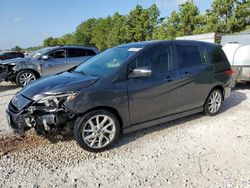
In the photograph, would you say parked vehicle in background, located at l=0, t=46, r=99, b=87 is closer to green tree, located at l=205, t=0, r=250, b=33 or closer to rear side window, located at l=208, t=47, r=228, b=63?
rear side window, located at l=208, t=47, r=228, b=63

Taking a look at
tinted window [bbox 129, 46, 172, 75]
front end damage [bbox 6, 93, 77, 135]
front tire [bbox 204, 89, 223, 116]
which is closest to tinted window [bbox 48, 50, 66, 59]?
tinted window [bbox 129, 46, 172, 75]

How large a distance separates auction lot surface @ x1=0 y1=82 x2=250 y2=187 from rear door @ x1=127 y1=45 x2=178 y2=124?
0.46m

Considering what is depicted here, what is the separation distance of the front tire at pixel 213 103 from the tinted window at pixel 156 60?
1471 millimetres

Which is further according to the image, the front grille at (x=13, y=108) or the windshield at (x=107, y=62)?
the windshield at (x=107, y=62)

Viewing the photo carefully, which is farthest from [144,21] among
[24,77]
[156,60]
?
[156,60]

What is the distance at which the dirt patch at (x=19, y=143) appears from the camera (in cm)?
419

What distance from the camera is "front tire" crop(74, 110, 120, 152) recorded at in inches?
152

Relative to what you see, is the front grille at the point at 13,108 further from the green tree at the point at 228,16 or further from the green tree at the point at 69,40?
the green tree at the point at 69,40

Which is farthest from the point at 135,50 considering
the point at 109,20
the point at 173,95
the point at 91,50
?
the point at 109,20

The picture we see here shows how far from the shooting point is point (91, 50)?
35.8ft

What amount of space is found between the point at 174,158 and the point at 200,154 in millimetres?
432

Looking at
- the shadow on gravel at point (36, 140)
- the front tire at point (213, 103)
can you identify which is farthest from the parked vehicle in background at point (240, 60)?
the shadow on gravel at point (36, 140)

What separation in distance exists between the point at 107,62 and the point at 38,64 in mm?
5977

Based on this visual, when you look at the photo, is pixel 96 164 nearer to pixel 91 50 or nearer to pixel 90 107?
pixel 90 107
